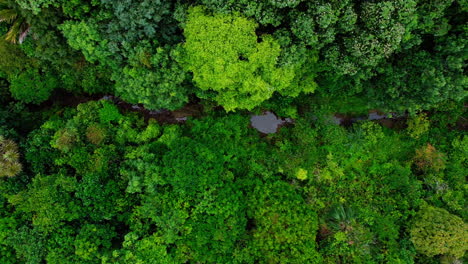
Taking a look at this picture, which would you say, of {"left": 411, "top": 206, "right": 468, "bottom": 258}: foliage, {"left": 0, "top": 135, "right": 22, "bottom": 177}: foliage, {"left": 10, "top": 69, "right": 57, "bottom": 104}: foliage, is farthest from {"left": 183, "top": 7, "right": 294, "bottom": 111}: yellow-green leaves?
{"left": 411, "top": 206, "right": 468, "bottom": 258}: foliage

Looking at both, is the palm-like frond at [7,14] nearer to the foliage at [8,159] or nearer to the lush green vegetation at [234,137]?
the lush green vegetation at [234,137]

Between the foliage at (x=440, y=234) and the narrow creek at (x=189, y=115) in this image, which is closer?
the foliage at (x=440, y=234)

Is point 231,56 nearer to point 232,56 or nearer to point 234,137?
point 232,56

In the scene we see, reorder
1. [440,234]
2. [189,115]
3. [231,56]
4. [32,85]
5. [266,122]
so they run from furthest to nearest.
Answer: [266,122]
[189,115]
[32,85]
[440,234]
[231,56]

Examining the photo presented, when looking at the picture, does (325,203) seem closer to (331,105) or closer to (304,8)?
(331,105)

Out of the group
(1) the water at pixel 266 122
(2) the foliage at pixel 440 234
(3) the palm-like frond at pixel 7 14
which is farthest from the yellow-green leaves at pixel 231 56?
(2) the foliage at pixel 440 234

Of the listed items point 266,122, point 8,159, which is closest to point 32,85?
point 8,159

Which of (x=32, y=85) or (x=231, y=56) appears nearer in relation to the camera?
(x=231, y=56)
